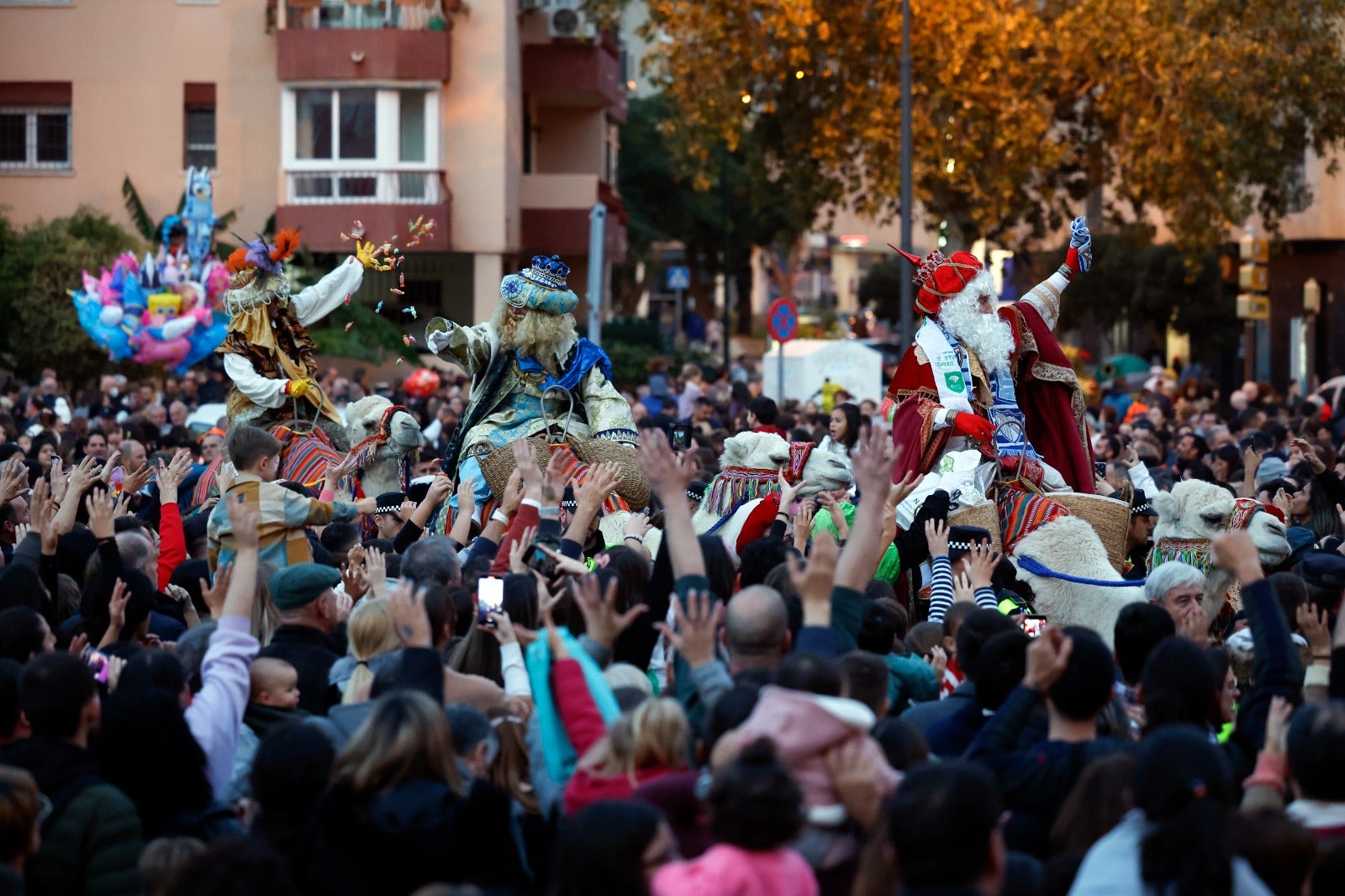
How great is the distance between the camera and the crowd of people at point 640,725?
4.09 m

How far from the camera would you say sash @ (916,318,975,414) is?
10.0 meters

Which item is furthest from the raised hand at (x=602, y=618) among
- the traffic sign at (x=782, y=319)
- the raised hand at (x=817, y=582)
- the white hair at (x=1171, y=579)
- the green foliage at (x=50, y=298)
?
the green foliage at (x=50, y=298)

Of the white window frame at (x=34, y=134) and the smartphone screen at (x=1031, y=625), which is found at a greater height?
the white window frame at (x=34, y=134)

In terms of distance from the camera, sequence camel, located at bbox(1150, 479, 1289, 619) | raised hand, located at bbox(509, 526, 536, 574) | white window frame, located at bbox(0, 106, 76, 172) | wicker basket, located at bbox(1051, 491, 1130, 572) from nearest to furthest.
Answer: raised hand, located at bbox(509, 526, 536, 574) < camel, located at bbox(1150, 479, 1289, 619) < wicker basket, located at bbox(1051, 491, 1130, 572) < white window frame, located at bbox(0, 106, 76, 172)

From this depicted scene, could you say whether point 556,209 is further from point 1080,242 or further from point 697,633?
point 697,633

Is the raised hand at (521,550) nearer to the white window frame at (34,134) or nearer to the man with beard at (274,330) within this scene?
the man with beard at (274,330)

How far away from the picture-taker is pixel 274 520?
7707 mm

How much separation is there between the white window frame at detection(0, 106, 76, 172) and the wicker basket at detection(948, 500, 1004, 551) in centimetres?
2688

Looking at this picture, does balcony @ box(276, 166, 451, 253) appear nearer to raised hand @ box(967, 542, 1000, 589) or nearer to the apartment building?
the apartment building

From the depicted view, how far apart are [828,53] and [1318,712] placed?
2324 centimetres

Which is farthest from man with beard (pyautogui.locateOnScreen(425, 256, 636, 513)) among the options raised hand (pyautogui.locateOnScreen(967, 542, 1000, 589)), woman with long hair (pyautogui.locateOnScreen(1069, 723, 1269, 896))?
woman with long hair (pyautogui.locateOnScreen(1069, 723, 1269, 896))

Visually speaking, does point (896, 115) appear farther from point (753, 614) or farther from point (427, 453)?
point (753, 614)

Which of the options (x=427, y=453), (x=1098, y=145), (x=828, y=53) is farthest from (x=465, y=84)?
(x=427, y=453)

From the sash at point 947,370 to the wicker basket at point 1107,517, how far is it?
2.40 ft
